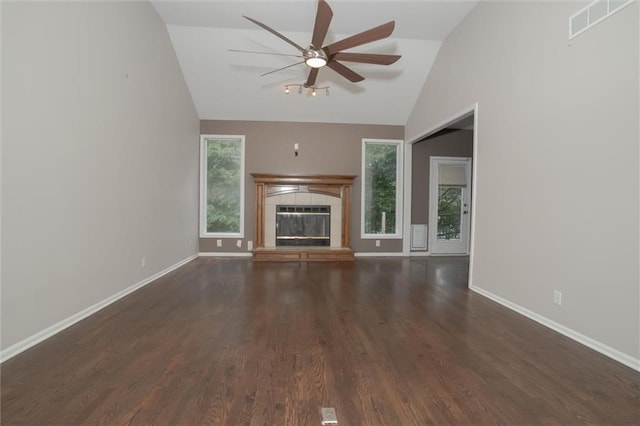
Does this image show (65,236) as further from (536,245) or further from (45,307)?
(536,245)

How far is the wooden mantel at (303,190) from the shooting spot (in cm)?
539

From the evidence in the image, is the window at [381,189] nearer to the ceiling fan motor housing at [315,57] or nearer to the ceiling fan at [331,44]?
Result: the ceiling fan at [331,44]

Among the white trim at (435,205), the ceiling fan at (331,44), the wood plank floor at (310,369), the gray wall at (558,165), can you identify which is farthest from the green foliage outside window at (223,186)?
the gray wall at (558,165)

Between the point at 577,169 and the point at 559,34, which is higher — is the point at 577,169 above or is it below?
below

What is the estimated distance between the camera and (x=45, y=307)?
2180 millimetres


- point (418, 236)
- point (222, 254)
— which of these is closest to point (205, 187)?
point (222, 254)

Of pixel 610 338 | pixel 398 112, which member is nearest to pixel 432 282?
pixel 610 338

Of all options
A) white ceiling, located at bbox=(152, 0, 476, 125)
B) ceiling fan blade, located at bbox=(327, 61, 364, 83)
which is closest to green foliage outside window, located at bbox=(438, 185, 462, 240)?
white ceiling, located at bbox=(152, 0, 476, 125)

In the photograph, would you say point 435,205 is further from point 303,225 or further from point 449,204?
point 303,225

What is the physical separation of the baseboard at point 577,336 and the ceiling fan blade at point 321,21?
333 cm

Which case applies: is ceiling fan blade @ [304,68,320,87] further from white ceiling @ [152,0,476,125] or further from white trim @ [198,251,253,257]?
white trim @ [198,251,253,257]

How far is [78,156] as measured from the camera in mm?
2488

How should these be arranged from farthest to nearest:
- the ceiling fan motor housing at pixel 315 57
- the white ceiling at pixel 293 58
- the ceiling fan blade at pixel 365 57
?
the white ceiling at pixel 293 58
the ceiling fan blade at pixel 365 57
the ceiling fan motor housing at pixel 315 57

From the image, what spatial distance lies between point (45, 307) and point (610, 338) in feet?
13.9
